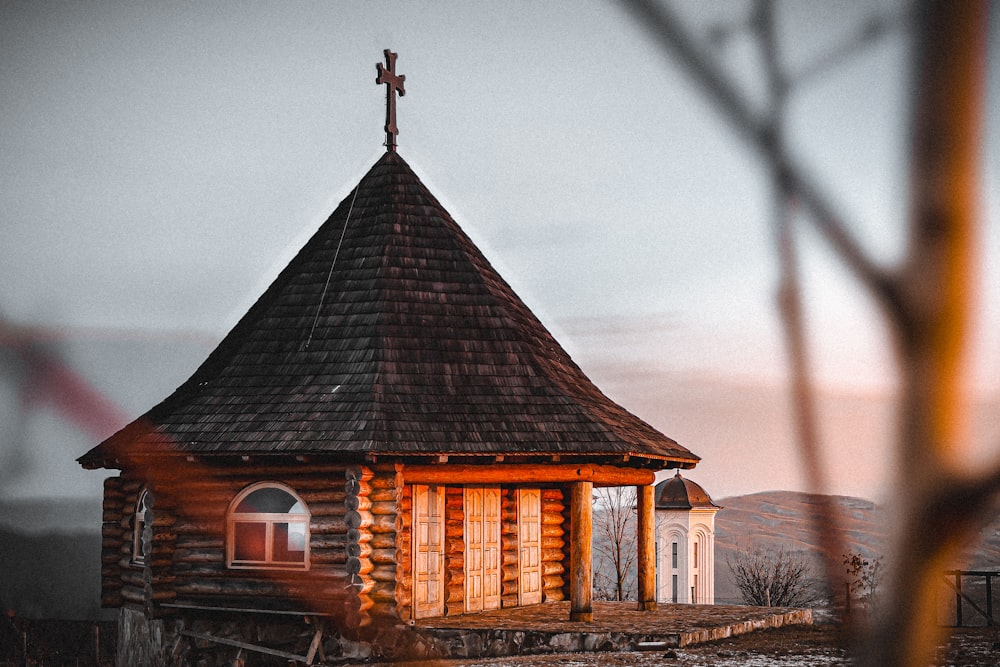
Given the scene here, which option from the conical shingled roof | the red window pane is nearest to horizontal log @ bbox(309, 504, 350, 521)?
the conical shingled roof

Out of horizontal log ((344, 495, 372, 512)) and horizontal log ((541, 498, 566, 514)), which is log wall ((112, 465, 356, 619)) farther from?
horizontal log ((541, 498, 566, 514))

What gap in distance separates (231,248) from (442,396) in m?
14.3

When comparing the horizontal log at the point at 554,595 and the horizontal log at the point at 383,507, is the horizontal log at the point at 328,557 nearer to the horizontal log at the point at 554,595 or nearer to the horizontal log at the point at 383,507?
the horizontal log at the point at 383,507

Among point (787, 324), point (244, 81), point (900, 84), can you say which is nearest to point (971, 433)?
point (787, 324)

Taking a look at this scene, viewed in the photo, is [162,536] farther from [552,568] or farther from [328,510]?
[552,568]

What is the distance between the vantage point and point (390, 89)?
18.1 m

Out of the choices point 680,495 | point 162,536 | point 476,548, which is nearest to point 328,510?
point 162,536

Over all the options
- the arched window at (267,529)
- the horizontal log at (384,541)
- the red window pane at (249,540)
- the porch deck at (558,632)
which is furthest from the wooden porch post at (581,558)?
the red window pane at (249,540)

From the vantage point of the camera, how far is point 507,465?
14766mm

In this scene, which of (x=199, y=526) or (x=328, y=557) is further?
(x=199, y=526)

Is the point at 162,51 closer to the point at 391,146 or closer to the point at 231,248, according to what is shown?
the point at 231,248

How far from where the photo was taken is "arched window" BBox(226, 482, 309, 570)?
1457 cm

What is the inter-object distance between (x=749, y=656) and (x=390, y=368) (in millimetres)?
5939

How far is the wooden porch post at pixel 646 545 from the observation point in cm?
1702
